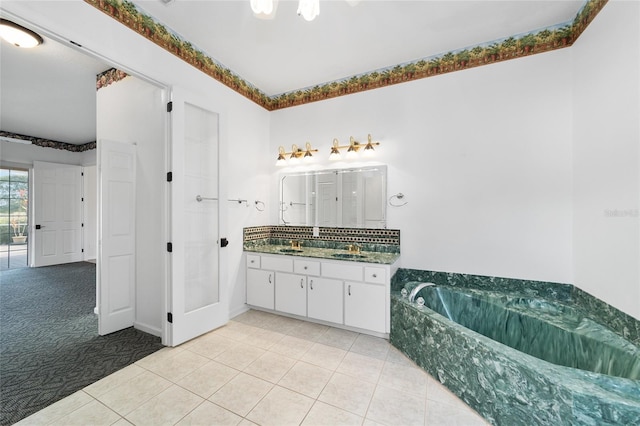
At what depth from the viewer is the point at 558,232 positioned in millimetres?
2395

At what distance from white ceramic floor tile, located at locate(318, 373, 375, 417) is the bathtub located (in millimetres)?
586

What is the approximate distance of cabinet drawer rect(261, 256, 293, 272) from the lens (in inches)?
121

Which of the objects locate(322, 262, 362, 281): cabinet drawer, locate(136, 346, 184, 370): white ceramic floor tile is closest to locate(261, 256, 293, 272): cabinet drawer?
locate(322, 262, 362, 281): cabinet drawer

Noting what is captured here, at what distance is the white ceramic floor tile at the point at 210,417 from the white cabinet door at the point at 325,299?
4.53 ft

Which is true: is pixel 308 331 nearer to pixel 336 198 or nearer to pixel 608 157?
pixel 336 198

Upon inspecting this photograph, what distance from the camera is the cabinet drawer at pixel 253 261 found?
130 inches

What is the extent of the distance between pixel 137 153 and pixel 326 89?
247cm

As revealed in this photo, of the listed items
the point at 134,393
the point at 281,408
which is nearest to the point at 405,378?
the point at 281,408

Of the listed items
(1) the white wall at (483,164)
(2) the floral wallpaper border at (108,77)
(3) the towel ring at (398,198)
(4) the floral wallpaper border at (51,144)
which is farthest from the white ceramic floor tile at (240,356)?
(4) the floral wallpaper border at (51,144)

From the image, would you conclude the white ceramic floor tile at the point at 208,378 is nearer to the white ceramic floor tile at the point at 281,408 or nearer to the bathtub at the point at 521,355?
the white ceramic floor tile at the point at 281,408

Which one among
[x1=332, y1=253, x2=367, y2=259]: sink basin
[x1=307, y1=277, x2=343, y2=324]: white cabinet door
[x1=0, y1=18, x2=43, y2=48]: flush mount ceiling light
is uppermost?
[x1=0, y1=18, x2=43, y2=48]: flush mount ceiling light

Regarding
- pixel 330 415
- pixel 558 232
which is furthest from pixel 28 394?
pixel 558 232

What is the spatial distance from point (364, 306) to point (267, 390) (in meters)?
1.21

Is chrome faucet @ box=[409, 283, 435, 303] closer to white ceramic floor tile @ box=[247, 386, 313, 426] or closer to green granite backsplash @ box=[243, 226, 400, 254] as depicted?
green granite backsplash @ box=[243, 226, 400, 254]
